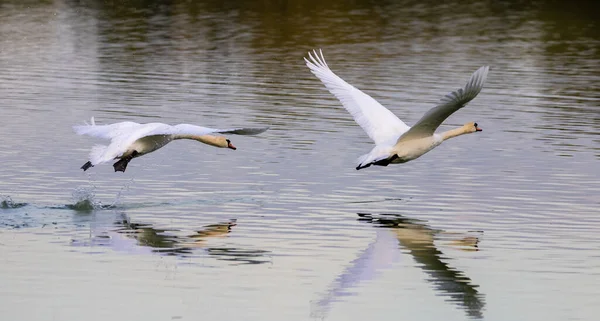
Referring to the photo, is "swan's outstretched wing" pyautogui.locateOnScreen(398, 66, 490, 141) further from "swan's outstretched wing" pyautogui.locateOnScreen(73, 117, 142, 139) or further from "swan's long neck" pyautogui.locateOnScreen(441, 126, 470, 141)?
"swan's outstretched wing" pyautogui.locateOnScreen(73, 117, 142, 139)

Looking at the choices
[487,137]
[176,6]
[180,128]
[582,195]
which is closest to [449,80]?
[487,137]

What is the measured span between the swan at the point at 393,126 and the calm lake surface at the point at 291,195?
73cm

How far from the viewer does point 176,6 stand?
186 ft

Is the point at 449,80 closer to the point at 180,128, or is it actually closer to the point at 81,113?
the point at 81,113

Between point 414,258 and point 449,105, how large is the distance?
1958mm

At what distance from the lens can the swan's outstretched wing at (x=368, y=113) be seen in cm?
1798

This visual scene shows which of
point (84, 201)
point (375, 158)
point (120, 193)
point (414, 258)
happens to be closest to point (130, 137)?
point (84, 201)

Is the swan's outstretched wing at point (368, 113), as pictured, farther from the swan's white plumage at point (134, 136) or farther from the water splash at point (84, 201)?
the water splash at point (84, 201)

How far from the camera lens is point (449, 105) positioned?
16.0m

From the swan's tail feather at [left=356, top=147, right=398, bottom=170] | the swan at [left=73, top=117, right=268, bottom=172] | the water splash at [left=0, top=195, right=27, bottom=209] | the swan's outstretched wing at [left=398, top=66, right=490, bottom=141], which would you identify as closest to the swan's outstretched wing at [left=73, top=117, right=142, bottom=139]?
the swan at [left=73, top=117, right=268, bottom=172]

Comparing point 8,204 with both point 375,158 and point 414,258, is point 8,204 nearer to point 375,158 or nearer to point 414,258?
point 375,158

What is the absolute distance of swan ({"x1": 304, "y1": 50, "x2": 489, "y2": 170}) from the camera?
632 inches

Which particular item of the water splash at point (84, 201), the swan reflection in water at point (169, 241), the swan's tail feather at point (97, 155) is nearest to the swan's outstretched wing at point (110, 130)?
the swan's tail feather at point (97, 155)

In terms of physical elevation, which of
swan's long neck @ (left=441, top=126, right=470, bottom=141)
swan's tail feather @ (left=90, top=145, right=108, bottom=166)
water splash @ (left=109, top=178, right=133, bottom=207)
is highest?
swan's tail feather @ (left=90, top=145, right=108, bottom=166)
